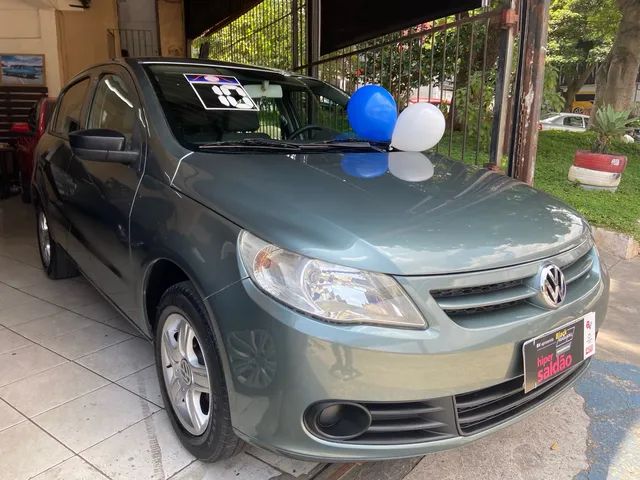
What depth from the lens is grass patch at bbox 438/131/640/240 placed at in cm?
514

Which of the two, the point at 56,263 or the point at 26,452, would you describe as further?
the point at 56,263

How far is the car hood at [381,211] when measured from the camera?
1.61 meters

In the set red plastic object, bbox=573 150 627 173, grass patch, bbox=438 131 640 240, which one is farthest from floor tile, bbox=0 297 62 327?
red plastic object, bbox=573 150 627 173

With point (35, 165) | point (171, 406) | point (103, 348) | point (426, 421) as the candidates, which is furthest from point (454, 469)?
point (35, 165)

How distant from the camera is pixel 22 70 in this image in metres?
9.54

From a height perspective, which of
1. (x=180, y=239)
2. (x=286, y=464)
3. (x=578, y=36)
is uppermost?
(x=578, y=36)

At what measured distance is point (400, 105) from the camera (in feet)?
19.6

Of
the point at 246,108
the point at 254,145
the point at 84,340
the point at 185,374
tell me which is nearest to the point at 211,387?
the point at 185,374

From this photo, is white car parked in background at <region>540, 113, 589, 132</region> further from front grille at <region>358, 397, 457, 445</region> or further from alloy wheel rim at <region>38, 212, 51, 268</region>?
front grille at <region>358, 397, 457, 445</region>

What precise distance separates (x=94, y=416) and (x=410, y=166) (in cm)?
181

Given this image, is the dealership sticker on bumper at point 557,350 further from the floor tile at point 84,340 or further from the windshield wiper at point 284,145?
the floor tile at point 84,340

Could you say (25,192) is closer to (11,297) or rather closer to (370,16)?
(11,297)

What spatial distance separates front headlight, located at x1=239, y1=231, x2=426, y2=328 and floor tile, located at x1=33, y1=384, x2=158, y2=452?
3.82ft

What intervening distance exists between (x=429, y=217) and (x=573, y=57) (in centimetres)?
3166
